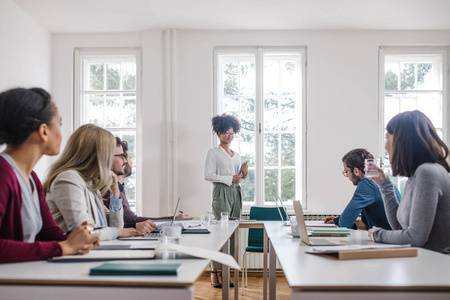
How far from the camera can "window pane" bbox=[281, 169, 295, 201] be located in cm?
553

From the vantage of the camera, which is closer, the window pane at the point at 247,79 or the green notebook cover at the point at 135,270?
the green notebook cover at the point at 135,270

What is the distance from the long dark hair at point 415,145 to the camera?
2068 mm

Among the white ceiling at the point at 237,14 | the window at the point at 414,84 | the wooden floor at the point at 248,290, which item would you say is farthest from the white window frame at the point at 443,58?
the wooden floor at the point at 248,290

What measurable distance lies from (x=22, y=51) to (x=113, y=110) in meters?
1.29

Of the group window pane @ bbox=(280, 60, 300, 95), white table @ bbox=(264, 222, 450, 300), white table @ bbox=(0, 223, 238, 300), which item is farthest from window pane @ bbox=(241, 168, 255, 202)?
white table @ bbox=(0, 223, 238, 300)

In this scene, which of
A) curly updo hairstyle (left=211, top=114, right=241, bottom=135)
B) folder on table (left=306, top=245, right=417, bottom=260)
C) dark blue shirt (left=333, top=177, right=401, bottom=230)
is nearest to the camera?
folder on table (left=306, top=245, right=417, bottom=260)

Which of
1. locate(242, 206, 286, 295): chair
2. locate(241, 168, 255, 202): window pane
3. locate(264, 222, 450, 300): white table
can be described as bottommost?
locate(242, 206, 286, 295): chair

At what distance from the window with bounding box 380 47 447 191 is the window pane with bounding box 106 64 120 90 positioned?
327 cm

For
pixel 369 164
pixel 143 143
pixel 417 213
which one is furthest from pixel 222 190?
pixel 417 213

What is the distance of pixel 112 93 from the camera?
5.68 m

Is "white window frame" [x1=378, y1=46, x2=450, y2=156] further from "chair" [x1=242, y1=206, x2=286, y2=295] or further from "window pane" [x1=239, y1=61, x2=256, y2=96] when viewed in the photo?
"chair" [x1=242, y1=206, x2=286, y2=295]

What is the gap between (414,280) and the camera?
130 centimetres

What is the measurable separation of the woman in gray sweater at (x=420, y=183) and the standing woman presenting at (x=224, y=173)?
2.57 metres

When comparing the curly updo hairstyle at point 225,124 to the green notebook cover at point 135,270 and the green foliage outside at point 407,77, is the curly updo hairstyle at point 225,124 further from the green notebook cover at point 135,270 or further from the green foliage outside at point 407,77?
the green notebook cover at point 135,270
